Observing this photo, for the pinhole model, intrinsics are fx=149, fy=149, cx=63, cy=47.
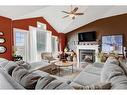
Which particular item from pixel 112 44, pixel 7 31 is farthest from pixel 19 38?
pixel 112 44

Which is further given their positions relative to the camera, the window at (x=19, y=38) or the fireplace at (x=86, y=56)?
the fireplace at (x=86, y=56)

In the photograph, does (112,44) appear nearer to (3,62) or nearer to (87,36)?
(87,36)

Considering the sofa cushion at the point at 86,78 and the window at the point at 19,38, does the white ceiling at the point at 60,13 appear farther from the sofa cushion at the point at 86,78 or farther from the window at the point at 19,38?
the sofa cushion at the point at 86,78

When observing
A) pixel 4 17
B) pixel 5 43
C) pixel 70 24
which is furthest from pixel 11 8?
pixel 70 24

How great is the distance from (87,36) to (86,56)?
1.50ft

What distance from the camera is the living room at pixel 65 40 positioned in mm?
2629

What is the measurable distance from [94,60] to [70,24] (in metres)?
0.92

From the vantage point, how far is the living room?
2629 millimetres

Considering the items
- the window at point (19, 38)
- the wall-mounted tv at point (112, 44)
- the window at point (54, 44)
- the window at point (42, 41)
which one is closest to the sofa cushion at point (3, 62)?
the window at point (19, 38)

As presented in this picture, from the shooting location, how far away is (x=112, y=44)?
321cm

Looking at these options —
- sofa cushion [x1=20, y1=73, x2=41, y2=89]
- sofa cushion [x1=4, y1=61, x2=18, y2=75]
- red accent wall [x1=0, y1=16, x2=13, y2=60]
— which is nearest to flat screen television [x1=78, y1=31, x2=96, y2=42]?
red accent wall [x1=0, y1=16, x2=13, y2=60]

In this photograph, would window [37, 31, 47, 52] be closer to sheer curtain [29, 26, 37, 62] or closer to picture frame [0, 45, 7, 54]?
sheer curtain [29, 26, 37, 62]

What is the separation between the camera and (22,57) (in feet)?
9.34
